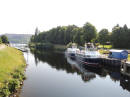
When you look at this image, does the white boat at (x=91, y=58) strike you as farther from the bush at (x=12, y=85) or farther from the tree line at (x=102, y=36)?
the tree line at (x=102, y=36)

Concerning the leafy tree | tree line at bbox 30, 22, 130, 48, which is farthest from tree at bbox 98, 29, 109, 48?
the leafy tree

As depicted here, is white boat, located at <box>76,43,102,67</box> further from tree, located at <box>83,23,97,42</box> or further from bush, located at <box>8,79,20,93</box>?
tree, located at <box>83,23,97,42</box>

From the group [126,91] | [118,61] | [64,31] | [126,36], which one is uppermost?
[64,31]

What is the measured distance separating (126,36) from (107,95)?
6156 cm

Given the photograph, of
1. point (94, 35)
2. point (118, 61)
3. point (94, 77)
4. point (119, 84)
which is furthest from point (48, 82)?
point (94, 35)

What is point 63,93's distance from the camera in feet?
82.9

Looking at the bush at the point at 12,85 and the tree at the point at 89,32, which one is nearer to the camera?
the bush at the point at 12,85

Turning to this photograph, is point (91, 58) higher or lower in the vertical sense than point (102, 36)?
lower

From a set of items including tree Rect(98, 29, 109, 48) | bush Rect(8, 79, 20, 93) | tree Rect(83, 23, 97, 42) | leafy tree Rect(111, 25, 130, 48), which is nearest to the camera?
bush Rect(8, 79, 20, 93)

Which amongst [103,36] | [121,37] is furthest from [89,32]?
[121,37]

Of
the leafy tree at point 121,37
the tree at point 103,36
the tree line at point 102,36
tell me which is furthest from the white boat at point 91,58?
the tree at point 103,36

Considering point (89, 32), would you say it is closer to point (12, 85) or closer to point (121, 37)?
point (121, 37)

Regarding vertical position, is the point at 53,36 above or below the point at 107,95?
above

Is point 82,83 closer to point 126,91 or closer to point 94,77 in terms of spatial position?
point 94,77
